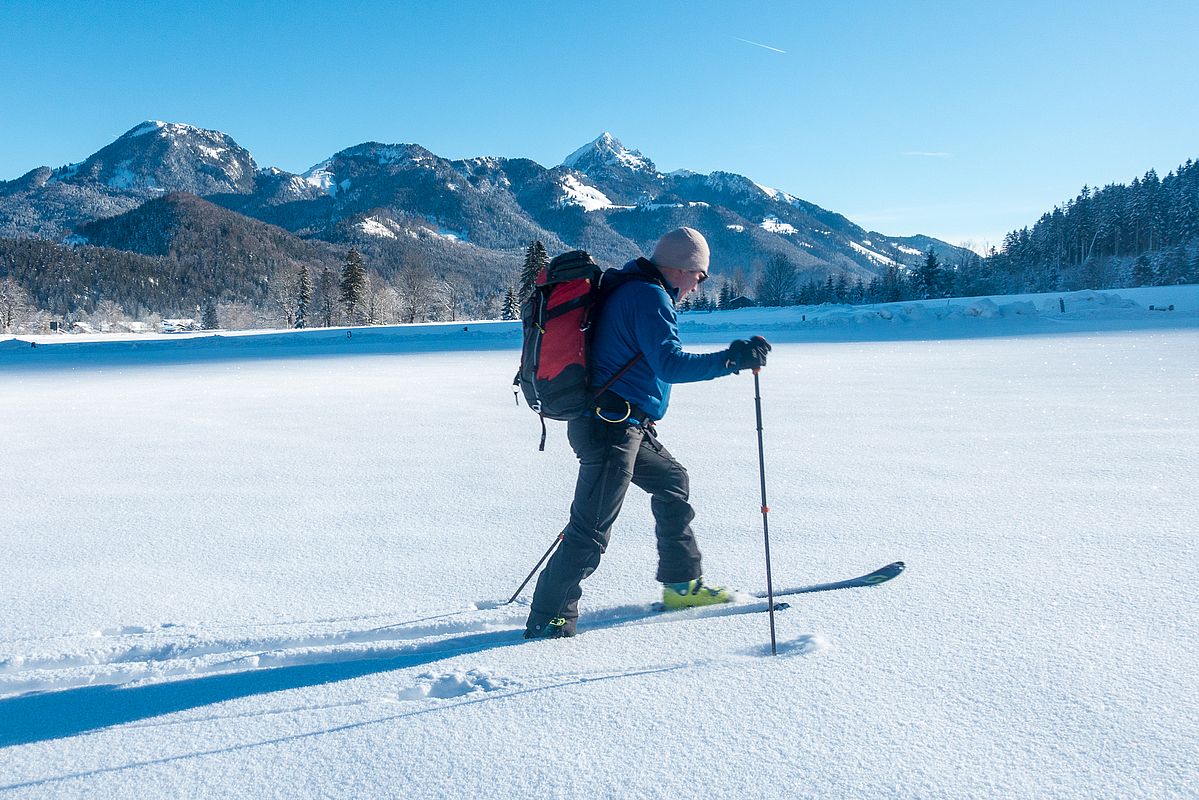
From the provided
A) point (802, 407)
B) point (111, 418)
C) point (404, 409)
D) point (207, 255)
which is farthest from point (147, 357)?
point (207, 255)

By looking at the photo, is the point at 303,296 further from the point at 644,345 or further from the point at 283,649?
the point at 644,345

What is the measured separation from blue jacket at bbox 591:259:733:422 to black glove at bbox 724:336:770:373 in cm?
2

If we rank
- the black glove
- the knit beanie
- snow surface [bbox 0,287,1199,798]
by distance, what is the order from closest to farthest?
snow surface [bbox 0,287,1199,798] < the black glove < the knit beanie

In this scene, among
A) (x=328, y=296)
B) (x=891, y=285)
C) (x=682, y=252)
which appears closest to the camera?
(x=682, y=252)

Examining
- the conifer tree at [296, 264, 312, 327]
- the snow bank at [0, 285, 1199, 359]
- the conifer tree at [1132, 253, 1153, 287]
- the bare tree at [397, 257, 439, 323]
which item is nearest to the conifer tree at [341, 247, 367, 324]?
the conifer tree at [296, 264, 312, 327]

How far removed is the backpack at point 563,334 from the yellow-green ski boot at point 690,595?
934 mm

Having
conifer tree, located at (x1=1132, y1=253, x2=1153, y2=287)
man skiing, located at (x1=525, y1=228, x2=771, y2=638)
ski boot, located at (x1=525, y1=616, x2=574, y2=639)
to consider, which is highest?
conifer tree, located at (x1=1132, y1=253, x2=1153, y2=287)

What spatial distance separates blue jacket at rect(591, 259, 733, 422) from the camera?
240 cm

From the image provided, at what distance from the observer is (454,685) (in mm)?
2271

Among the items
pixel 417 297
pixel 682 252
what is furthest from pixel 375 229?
pixel 682 252

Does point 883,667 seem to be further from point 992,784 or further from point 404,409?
point 404,409

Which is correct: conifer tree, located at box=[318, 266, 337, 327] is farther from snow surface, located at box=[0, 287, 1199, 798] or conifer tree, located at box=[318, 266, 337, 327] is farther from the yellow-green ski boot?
the yellow-green ski boot

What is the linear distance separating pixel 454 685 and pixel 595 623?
0.71 m

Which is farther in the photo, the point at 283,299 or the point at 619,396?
the point at 283,299
